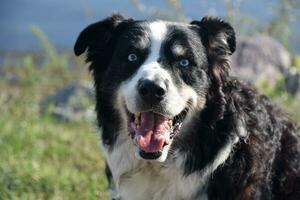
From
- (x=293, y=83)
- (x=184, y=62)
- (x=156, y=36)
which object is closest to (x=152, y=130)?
(x=184, y=62)

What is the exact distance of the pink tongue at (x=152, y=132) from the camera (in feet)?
15.2

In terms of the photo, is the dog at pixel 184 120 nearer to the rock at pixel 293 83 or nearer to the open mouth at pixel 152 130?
the open mouth at pixel 152 130

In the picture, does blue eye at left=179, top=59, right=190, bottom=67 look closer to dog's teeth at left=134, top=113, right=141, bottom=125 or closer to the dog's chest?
dog's teeth at left=134, top=113, right=141, bottom=125

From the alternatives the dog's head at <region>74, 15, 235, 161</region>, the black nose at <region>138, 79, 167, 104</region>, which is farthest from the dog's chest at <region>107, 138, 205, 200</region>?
the black nose at <region>138, 79, 167, 104</region>

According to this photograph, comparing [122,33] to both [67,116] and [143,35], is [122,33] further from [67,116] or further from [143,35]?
[67,116]

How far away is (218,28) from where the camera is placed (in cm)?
510

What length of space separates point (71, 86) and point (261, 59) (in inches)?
104

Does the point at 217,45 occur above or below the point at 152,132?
above

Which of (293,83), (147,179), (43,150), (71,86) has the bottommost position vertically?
(71,86)

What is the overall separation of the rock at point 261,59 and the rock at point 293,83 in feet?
0.85

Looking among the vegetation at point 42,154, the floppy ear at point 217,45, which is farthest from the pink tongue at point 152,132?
the vegetation at point 42,154

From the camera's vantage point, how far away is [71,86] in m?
10.0

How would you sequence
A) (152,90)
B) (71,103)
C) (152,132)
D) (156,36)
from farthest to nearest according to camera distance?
(71,103)
(156,36)
(152,132)
(152,90)

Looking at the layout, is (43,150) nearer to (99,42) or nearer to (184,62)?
(99,42)
